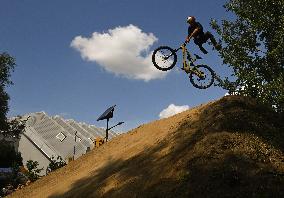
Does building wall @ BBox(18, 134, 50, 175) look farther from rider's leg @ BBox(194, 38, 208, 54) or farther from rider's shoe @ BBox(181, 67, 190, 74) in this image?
rider's leg @ BBox(194, 38, 208, 54)

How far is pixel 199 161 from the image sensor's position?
419 inches

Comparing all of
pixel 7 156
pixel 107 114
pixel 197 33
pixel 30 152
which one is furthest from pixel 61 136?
pixel 197 33

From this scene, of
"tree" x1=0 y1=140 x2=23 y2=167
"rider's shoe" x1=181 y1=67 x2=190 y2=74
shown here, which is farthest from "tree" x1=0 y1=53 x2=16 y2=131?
"rider's shoe" x1=181 y1=67 x2=190 y2=74

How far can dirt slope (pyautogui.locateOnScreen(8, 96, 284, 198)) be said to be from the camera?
9.48m

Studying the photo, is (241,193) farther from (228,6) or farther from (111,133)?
(111,133)

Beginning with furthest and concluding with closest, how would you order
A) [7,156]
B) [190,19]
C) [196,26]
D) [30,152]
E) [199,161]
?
[30,152] → [7,156] → [196,26] → [190,19] → [199,161]

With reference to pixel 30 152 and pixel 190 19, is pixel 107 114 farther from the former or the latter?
pixel 30 152

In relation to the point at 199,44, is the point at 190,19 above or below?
above

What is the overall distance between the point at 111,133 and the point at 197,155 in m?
52.0

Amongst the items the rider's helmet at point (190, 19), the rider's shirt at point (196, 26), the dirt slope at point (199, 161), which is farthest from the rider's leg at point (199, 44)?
the dirt slope at point (199, 161)

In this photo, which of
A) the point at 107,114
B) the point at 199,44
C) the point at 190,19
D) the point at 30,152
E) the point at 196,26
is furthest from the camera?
the point at 30,152

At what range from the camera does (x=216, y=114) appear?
13711mm

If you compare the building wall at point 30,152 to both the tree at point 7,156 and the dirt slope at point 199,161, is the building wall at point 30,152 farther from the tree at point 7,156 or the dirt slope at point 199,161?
the dirt slope at point 199,161

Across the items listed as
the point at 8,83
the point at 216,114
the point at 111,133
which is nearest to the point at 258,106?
the point at 216,114
